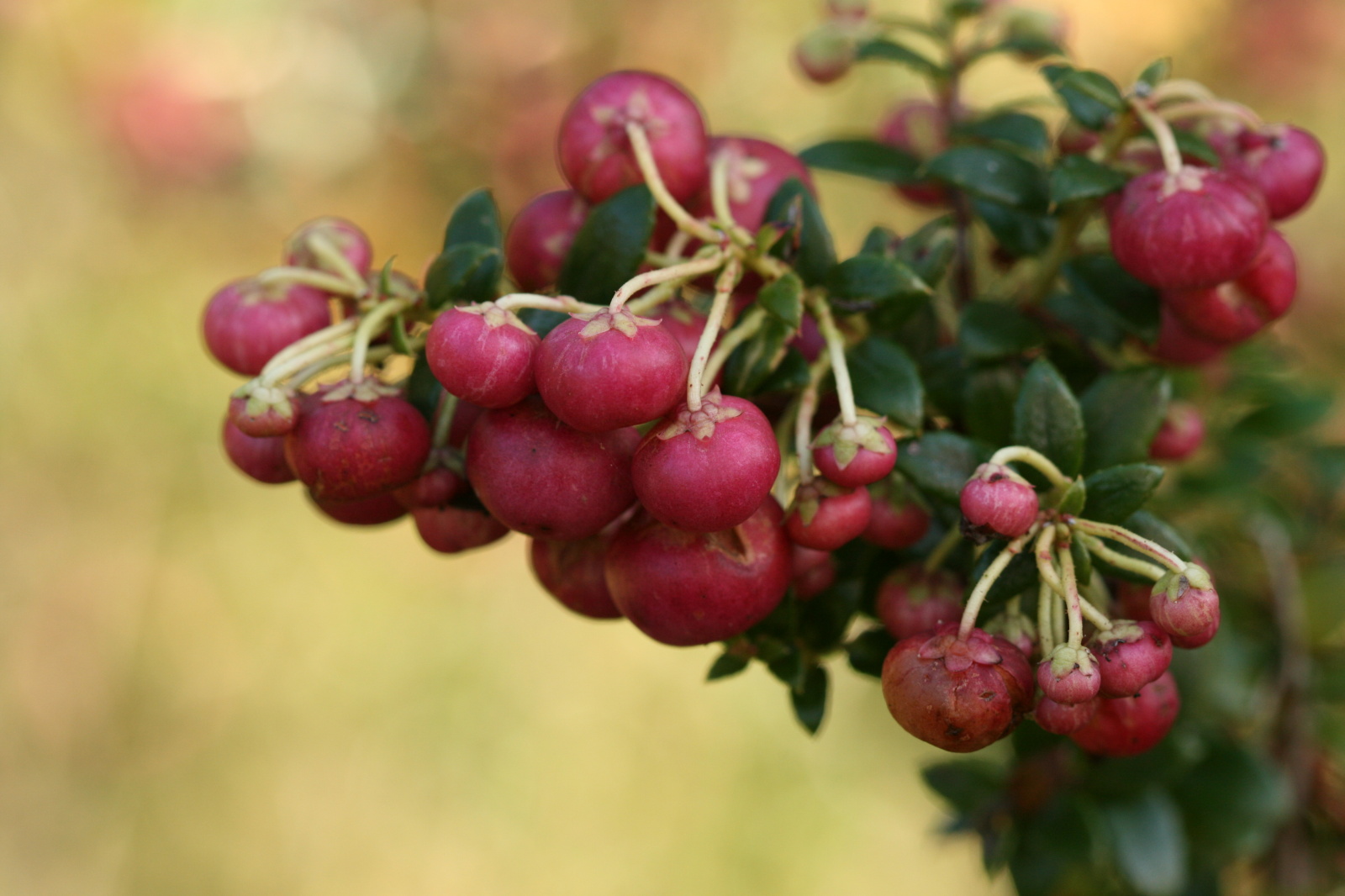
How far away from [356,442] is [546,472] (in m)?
0.12

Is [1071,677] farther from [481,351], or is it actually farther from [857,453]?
[481,351]

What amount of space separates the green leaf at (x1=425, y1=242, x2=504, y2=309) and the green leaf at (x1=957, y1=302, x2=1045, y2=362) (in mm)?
358

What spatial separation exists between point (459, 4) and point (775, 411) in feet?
11.3

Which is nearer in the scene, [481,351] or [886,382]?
[481,351]

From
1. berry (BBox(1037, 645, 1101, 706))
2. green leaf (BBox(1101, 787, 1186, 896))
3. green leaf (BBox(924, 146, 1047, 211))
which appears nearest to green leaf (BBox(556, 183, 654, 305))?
green leaf (BBox(924, 146, 1047, 211))

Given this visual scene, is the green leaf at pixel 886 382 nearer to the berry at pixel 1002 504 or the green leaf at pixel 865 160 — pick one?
the berry at pixel 1002 504

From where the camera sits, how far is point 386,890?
2.44 metres

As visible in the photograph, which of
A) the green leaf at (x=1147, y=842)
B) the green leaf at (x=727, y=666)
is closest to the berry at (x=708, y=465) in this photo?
the green leaf at (x=727, y=666)

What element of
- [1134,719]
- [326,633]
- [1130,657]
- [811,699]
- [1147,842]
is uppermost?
[1130,657]

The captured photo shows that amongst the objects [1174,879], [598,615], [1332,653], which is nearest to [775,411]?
[598,615]

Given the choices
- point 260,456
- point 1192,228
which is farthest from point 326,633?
point 1192,228

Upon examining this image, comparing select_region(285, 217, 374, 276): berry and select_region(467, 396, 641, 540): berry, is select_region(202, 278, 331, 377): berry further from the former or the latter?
select_region(467, 396, 641, 540): berry

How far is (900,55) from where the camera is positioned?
90 centimetres

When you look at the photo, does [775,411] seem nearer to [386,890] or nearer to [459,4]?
[386,890]
